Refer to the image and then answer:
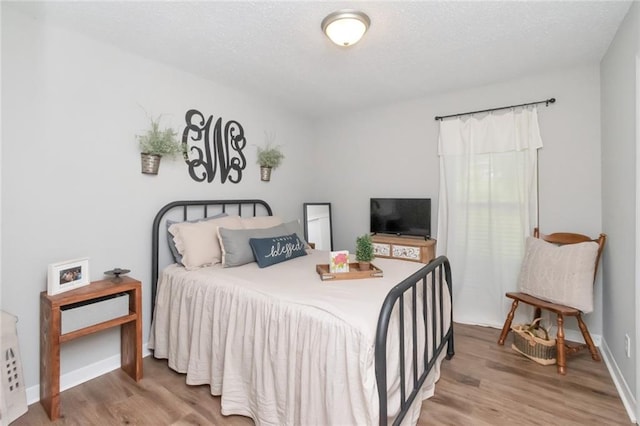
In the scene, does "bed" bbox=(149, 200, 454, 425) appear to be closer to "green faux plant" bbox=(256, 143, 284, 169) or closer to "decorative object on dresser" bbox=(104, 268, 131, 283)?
"decorative object on dresser" bbox=(104, 268, 131, 283)

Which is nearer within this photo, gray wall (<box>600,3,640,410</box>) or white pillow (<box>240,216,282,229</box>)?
gray wall (<box>600,3,640,410</box>)

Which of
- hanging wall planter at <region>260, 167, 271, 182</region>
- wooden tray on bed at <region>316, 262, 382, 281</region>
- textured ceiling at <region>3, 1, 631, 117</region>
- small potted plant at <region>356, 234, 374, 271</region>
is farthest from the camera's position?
hanging wall planter at <region>260, 167, 271, 182</region>

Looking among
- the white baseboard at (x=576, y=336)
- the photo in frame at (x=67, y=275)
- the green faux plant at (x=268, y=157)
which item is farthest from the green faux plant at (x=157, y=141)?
the white baseboard at (x=576, y=336)

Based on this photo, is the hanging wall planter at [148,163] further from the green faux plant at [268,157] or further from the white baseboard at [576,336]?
the white baseboard at [576,336]

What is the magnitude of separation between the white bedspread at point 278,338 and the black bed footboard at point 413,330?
0.05m

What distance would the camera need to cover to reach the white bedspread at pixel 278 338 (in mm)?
1332

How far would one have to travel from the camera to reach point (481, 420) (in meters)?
1.71

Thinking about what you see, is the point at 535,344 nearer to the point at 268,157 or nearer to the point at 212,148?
the point at 268,157

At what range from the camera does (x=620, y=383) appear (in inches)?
77.2

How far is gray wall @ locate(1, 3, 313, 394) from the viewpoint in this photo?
71.0 inches

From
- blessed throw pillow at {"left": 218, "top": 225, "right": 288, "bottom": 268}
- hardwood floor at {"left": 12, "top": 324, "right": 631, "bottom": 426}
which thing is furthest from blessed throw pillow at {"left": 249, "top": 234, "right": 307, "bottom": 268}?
hardwood floor at {"left": 12, "top": 324, "right": 631, "bottom": 426}

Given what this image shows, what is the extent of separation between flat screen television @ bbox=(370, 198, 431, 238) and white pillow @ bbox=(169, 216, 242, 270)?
1.89 meters

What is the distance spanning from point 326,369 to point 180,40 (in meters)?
2.35

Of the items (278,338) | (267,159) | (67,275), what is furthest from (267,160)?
(278,338)
